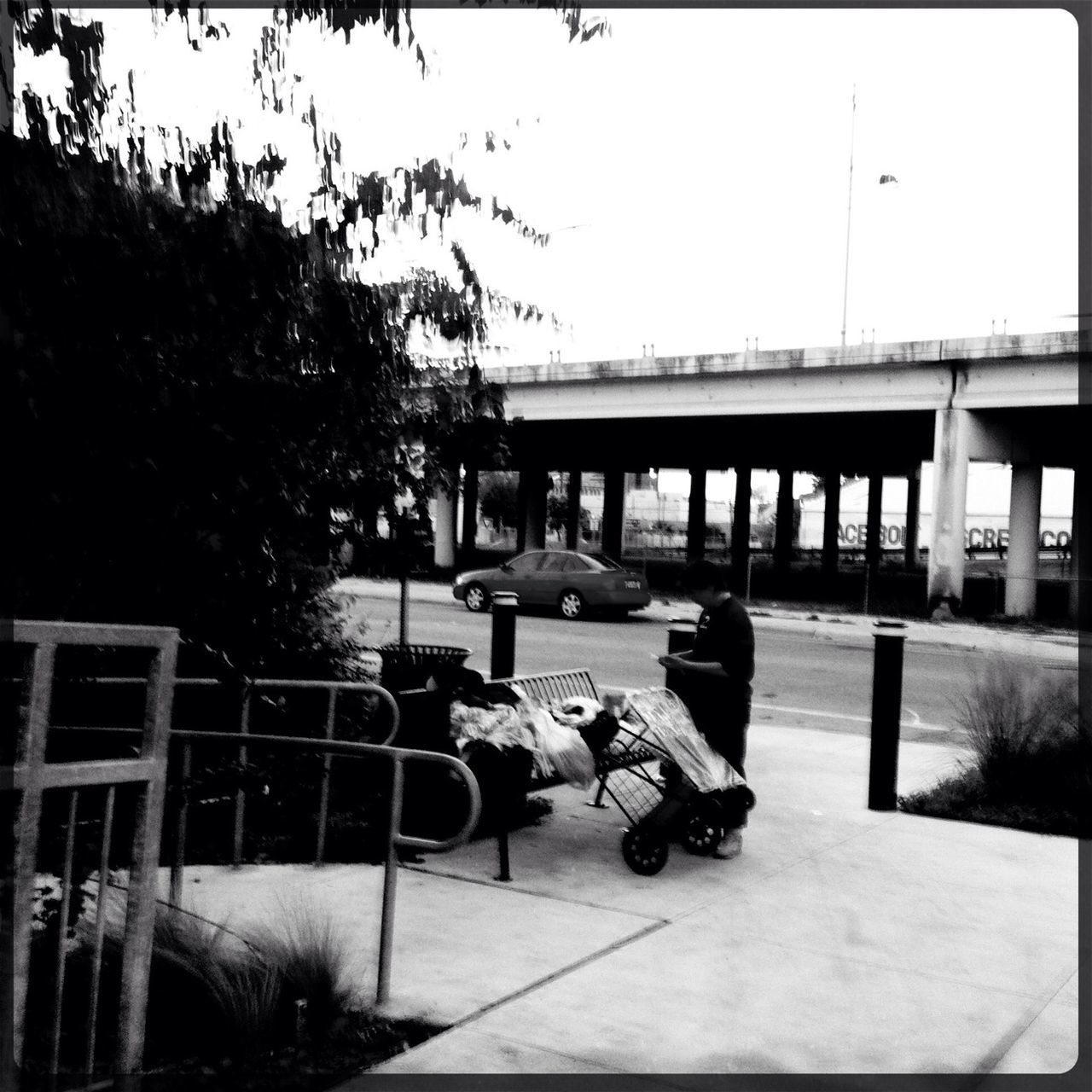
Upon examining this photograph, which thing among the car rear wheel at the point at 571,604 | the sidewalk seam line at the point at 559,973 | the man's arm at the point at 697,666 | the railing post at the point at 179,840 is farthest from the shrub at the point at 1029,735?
the car rear wheel at the point at 571,604

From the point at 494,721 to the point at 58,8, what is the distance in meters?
3.97

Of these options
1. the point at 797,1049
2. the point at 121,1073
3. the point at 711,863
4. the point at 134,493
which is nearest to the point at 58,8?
the point at 134,493

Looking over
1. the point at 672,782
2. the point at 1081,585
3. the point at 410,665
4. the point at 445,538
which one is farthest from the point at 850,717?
the point at 445,538

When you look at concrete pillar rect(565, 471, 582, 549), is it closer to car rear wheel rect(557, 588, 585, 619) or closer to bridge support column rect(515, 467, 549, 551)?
bridge support column rect(515, 467, 549, 551)

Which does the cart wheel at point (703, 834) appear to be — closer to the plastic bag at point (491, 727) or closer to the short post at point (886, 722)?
the plastic bag at point (491, 727)

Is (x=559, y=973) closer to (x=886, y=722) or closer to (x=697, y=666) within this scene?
(x=697, y=666)

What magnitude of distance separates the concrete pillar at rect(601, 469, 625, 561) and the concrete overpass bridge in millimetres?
8395

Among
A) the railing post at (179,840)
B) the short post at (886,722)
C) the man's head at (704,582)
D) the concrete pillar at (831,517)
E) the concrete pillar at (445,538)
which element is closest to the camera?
the railing post at (179,840)

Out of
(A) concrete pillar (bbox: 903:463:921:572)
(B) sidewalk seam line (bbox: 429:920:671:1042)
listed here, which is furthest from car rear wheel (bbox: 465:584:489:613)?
(A) concrete pillar (bbox: 903:463:921:572)

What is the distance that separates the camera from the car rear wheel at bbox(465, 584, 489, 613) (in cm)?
2703

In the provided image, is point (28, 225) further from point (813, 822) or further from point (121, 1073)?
point (813, 822)

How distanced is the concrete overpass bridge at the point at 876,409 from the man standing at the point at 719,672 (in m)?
15.4

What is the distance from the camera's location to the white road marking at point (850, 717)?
41.7 ft

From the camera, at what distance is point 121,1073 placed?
355 cm
